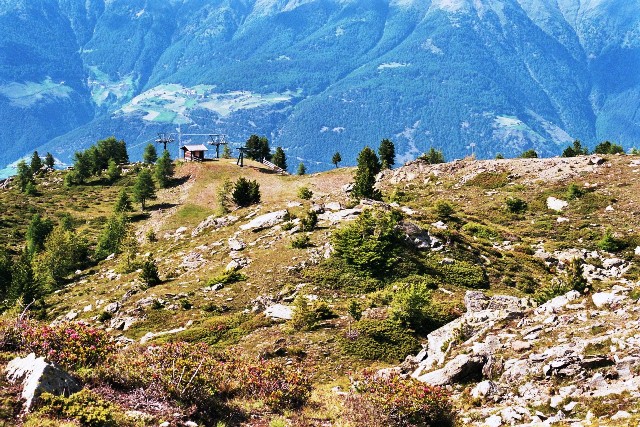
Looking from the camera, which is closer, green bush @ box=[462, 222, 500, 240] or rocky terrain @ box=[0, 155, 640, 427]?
rocky terrain @ box=[0, 155, 640, 427]

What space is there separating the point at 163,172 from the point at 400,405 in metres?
113

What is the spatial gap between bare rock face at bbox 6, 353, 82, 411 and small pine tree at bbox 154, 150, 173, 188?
10700 cm

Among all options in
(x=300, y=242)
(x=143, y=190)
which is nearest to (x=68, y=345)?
(x=300, y=242)

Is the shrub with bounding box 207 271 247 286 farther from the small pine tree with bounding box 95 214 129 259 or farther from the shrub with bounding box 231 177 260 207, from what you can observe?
the small pine tree with bounding box 95 214 129 259

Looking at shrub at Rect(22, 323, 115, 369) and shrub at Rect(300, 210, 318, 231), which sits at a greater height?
shrub at Rect(22, 323, 115, 369)

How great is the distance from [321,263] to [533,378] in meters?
21.8

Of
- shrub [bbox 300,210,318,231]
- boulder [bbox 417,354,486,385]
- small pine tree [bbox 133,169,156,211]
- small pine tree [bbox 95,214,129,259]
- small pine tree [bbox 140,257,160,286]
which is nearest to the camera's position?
boulder [bbox 417,354,486,385]

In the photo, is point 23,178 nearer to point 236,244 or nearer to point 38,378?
point 236,244

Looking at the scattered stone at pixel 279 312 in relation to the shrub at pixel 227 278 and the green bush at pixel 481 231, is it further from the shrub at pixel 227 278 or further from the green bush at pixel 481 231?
the green bush at pixel 481 231

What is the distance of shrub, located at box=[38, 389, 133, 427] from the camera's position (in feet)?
43.9

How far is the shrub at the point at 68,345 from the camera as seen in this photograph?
16.6m

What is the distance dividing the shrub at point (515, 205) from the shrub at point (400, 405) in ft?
177

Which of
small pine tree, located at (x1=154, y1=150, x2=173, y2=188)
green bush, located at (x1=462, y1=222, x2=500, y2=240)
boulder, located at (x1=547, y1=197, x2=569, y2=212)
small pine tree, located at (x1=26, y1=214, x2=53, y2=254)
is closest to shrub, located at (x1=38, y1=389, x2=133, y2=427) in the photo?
green bush, located at (x1=462, y1=222, x2=500, y2=240)

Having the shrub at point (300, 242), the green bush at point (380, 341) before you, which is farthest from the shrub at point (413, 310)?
the shrub at point (300, 242)
